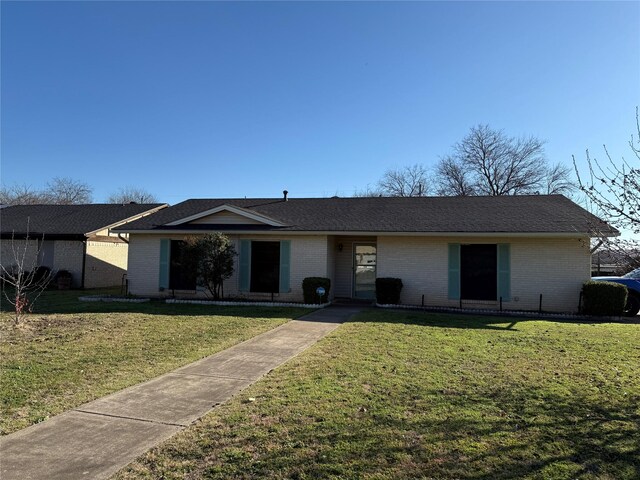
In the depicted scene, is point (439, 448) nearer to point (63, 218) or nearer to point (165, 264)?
point (165, 264)

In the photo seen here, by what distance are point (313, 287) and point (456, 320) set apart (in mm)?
4867

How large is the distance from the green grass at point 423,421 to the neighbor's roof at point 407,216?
6.94m

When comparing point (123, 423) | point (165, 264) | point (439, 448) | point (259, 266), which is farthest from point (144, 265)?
point (439, 448)

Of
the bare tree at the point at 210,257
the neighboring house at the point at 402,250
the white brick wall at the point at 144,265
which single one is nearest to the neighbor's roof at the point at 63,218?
the white brick wall at the point at 144,265

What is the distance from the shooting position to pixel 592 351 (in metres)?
7.90

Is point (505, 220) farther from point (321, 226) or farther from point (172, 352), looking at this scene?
point (172, 352)

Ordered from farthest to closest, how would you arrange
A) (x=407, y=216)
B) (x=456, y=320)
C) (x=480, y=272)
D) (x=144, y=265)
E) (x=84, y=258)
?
(x=84, y=258) < (x=144, y=265) < (x=407, y=216) < (x=480, y=272) < (x=456, y=320)

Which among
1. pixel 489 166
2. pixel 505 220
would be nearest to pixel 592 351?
pixel 505 220

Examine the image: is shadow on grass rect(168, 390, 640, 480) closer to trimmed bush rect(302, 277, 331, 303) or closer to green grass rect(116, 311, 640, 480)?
green grass rect(116, 311, 640, 480)

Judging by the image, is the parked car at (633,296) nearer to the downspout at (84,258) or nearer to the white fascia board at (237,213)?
the white fascia board at (237,213)

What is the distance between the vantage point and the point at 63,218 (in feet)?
76.9

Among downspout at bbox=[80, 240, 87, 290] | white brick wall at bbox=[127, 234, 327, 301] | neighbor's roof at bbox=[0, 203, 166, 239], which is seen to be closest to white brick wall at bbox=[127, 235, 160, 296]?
white brick wall at bbox=[127, 234, 327, 301]

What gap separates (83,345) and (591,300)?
1337 centimetres

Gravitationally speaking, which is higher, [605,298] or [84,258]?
[84,258]
